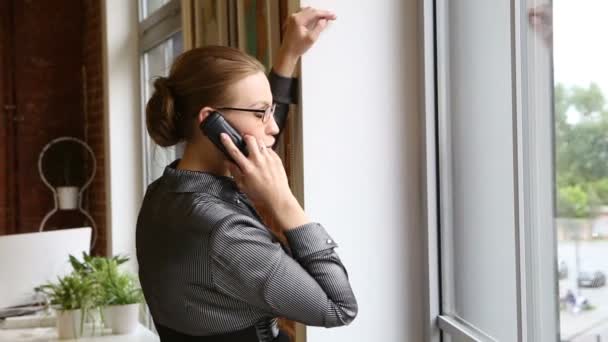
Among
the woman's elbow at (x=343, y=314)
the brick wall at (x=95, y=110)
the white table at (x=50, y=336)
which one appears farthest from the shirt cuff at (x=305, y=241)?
the brick wall at (x=95, y=110)

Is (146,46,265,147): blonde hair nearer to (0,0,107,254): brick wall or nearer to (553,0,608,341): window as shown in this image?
(553,0,608,341): window

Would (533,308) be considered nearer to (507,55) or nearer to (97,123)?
(507,55)

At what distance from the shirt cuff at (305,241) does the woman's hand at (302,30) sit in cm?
63

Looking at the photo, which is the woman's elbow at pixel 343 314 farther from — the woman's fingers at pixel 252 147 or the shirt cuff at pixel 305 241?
the woman's fingers at pixel 252 147

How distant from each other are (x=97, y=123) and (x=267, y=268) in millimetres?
4132

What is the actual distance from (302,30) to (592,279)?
0.93m

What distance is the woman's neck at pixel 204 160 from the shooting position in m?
1.60

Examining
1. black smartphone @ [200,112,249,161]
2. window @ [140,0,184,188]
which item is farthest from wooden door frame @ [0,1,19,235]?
black smartphone @ [200,112,249,161]

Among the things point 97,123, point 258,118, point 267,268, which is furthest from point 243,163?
point 97,123

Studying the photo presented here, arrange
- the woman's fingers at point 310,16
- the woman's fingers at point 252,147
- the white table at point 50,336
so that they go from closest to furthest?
the woman's fingers at point 252,147 → the woman's fingers at point 310,16 → the white table at point 50,336

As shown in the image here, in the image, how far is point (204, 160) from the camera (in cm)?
160

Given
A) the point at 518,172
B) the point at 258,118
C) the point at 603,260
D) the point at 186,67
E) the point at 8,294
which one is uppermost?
the point at 186,67

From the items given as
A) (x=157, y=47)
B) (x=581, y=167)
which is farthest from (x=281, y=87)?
(x=157, y=47)

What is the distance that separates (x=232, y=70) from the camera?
1558 millimetres
